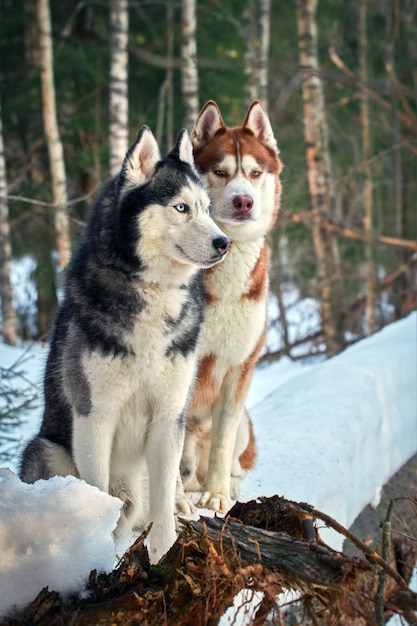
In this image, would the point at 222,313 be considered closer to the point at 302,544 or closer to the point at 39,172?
the point at 302,544

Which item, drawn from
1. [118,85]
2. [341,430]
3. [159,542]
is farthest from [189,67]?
[159,542]

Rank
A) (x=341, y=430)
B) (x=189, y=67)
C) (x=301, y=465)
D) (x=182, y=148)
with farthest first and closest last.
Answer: (x=189, y=67)
(x=341, y=430)
(x=301, y=465)
(x=182, y=148)

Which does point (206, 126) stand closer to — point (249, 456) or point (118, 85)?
point (249, 456)

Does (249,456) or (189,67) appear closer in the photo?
(249,456)

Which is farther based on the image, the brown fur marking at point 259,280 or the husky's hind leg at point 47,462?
the brown fur marking at point 259,280

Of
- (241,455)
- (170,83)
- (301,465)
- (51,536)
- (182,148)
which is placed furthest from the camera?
(170,83)

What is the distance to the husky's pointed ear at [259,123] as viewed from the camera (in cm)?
418

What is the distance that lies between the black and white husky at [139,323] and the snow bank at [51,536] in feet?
2.23

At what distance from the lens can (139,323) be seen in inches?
123

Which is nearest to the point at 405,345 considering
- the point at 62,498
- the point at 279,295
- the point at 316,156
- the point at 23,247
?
the point at 316,156

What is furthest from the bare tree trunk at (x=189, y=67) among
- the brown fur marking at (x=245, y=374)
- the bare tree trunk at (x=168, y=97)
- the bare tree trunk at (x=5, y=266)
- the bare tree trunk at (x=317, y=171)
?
the brown fur marking at (x=245, y=374)

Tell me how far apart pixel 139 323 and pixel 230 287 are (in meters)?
1.05

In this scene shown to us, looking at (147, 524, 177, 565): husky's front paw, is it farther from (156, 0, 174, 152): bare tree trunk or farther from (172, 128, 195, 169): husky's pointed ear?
(156, 0, 174, 152): bare tree trunk

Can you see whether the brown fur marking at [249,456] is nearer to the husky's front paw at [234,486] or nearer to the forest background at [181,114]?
the husky's front paw at [234,486]
